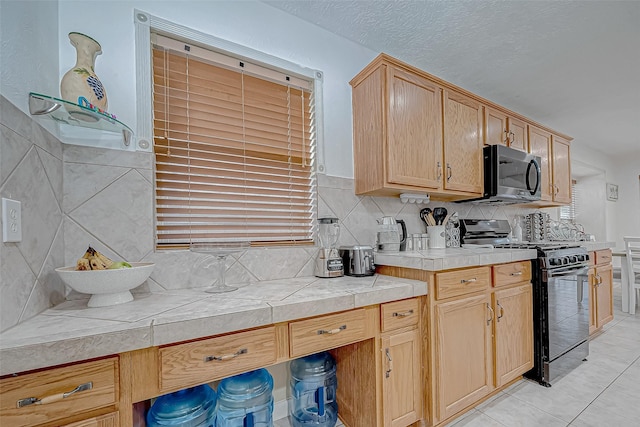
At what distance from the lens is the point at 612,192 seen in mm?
5219

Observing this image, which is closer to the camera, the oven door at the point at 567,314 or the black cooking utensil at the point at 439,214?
the oven door at the point at 567,314

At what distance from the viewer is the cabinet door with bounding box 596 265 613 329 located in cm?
273

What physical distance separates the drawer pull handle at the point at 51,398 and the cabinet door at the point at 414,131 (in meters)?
1.62

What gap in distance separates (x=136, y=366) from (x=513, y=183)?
288cm

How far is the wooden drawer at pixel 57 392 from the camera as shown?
0.69 metres

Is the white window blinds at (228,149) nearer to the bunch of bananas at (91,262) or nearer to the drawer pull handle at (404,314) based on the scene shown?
the bunch of bananas at (91,262)

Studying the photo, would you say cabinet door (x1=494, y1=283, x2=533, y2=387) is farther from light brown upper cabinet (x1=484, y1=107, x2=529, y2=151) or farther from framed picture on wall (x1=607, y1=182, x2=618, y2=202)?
framed picture on wall (x1=607, y1=182, x2=618, y2=202)

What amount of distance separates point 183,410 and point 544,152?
3.81 metres

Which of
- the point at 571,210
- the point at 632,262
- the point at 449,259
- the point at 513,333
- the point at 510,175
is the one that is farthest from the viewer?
the point at 571,210

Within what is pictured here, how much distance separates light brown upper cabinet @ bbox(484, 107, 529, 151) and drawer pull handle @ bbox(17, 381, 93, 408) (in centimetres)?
280

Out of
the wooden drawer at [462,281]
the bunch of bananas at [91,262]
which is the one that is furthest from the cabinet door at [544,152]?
the bunch of bananas at [91,262]

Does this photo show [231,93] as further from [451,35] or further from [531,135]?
[531,135]

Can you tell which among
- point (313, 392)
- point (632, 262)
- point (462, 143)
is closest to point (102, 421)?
point (313, 392)

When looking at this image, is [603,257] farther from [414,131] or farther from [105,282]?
[105,282]
